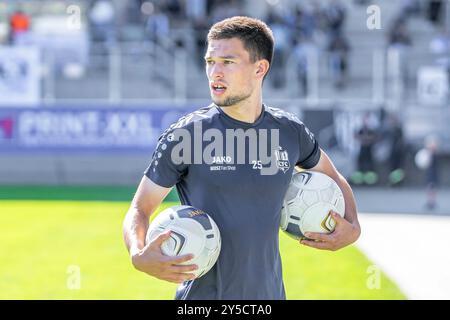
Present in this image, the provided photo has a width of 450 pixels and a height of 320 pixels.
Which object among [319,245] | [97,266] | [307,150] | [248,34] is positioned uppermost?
[248,34]

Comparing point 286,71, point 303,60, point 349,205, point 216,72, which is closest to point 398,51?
point 303,60

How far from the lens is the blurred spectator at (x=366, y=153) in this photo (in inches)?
784

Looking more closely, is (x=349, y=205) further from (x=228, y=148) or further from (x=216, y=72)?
(x=216, y=72)

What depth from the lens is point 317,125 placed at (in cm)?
2031

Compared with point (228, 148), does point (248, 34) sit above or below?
above

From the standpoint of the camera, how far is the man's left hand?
4512 mm

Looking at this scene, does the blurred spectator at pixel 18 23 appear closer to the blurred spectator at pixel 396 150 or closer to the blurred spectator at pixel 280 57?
the blurred spectator at pixel 280 57

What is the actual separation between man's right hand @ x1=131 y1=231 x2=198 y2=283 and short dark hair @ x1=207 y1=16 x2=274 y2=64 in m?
1.10

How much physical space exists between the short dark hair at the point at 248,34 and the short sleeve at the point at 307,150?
52cm

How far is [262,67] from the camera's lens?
4449mm

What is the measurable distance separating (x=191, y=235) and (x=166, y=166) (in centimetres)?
41

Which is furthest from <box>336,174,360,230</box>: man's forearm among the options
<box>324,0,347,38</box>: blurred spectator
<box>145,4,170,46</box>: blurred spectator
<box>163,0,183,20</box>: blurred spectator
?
<box>163,0,183,20</box>: blurred spectator

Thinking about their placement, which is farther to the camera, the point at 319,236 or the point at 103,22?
the point at 103,22
